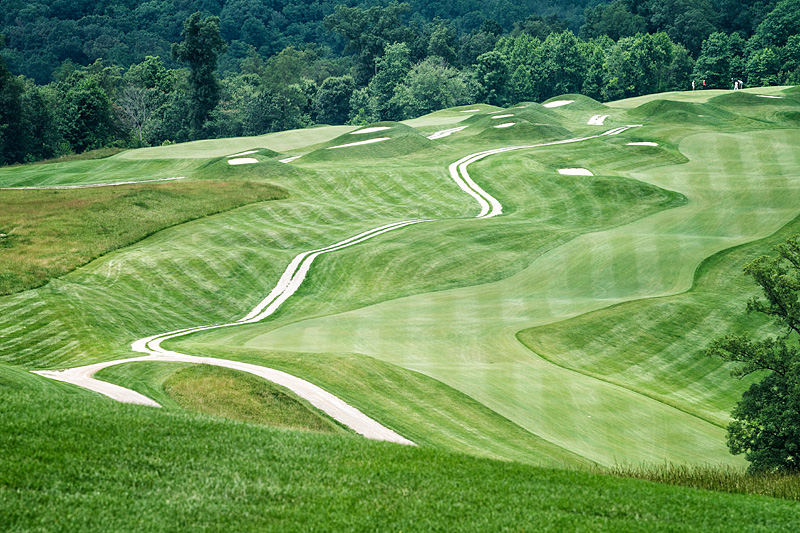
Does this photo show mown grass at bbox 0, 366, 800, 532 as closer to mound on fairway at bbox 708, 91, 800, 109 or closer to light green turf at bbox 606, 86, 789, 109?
mound on fairway at bbox 708, 91, 800, 109

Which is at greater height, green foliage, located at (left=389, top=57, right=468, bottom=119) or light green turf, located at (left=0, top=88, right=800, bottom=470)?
green foliage, located at (left=389, top=57, right=468, bottom=119)

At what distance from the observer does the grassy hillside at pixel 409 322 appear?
36.7 feet

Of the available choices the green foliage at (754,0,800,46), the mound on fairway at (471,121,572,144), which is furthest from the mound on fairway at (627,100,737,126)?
the green foliage at (754,0,800,46)

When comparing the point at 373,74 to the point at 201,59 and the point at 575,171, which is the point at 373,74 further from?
the point at 575,171

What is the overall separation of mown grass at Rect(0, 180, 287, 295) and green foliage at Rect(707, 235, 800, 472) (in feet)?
97.8

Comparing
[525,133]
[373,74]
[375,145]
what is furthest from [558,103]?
[373,74]

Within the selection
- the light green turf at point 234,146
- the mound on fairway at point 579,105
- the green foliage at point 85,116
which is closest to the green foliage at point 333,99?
the green foliage at point 85,116

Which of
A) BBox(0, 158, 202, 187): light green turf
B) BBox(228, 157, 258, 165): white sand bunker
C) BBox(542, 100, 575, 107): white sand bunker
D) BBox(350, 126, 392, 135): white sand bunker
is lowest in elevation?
BBox(0, 158, 202, 187): light green turf

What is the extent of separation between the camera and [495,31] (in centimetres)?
19062

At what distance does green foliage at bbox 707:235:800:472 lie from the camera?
59.6 ft

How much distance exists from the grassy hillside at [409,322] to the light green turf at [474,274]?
0.59 ft

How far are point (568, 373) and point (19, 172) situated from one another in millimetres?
72521

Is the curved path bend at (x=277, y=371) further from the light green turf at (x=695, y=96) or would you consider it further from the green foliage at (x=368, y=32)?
the green foliage at (x=368, y=32)

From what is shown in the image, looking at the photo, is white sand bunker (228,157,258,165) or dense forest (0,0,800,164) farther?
dense forest (0,0,800,164)
